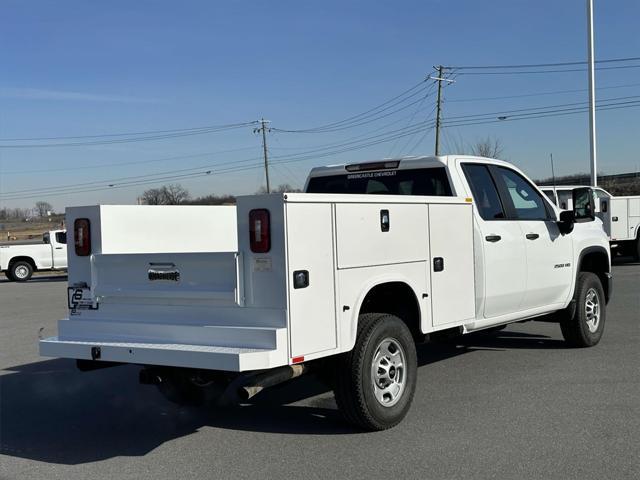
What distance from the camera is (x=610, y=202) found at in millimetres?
20391

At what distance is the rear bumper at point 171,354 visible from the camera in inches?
174

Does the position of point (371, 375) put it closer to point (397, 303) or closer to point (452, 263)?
point (397, 303)

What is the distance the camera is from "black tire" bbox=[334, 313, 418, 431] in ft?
16.6

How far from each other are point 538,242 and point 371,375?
3.16m

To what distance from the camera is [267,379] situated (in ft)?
15.4

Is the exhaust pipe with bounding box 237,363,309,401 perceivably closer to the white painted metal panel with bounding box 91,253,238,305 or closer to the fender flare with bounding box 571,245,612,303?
the white painted metal panel with bounding box 91,253,238,305

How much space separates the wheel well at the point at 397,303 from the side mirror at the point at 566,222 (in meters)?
2.80

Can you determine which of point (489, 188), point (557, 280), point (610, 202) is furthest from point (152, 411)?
point (610, 202)

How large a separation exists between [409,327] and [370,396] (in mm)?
927

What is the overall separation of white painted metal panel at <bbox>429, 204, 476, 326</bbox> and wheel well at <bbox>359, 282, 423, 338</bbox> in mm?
176

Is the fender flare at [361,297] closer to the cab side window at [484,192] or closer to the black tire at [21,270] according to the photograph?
the cab side window at [484,192]

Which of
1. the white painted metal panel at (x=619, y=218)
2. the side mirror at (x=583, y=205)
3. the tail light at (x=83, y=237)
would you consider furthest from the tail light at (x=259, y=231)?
the white painted metal panel at (x=619, y=218)

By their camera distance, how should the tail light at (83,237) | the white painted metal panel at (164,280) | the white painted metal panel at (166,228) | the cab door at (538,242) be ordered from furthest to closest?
1. the cab door at (538,242)
2. the white painted metal panel at (166,228)
3. the tail light at (83,237)
4. the white painted metal panel at (164,280)

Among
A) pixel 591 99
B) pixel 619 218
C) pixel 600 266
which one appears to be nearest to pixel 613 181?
pixel 591 99
